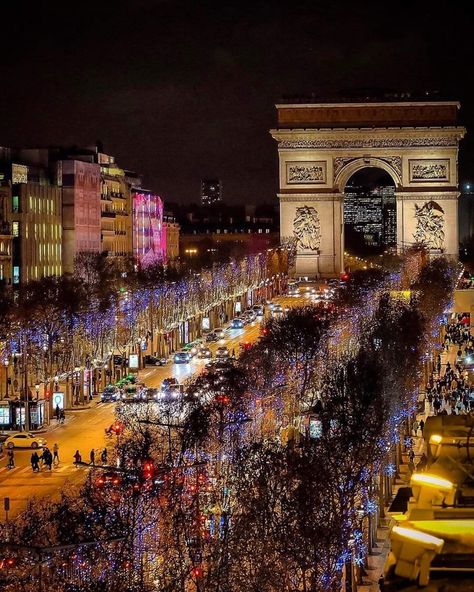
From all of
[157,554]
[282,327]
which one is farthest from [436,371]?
[157,554]

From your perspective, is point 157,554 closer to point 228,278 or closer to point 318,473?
point 318,473

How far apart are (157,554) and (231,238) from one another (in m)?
141

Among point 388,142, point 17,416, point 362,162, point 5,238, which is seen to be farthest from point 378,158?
Result: point 17,416

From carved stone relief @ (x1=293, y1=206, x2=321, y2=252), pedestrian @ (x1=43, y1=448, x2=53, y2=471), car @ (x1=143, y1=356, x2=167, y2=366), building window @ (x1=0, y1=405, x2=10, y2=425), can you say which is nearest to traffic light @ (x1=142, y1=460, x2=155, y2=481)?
pedestrian @ (x1=43, y1=448, x2=53, y2=471)

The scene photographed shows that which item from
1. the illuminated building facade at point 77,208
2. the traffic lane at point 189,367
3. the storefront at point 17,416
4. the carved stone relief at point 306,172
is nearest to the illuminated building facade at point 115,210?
the illuminated building facade at point 77,208

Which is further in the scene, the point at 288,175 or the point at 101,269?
the point at 288,175

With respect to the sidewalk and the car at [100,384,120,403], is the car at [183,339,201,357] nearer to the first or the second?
the car at [100,384,120,403]

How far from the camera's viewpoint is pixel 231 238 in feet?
519

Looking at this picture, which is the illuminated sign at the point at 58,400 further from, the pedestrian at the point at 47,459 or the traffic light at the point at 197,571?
the traffic light at the point at 197,571

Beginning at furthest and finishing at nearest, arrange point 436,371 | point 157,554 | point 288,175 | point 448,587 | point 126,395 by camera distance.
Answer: point 288,175 → point 436,371 → point 126,395 → point 157,554 → point 448,587

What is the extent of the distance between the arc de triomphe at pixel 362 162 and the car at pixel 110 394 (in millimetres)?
42102

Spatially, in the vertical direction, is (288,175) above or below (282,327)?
above

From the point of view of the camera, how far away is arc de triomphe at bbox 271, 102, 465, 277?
87688mm

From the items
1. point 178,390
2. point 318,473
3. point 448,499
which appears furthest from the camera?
point 178,390
